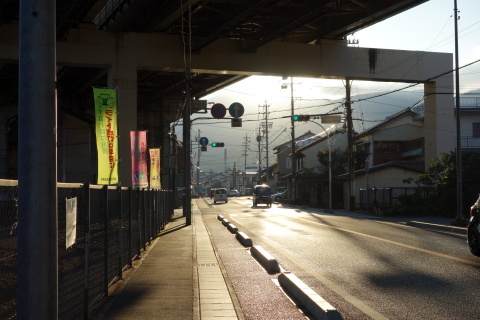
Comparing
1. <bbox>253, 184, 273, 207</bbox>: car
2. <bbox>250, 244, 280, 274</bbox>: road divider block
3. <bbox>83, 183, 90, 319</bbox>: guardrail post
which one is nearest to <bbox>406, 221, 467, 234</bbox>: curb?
<bbox>250, 244, 280, 274</bbox>: road divider block

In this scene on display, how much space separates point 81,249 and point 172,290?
240 cm

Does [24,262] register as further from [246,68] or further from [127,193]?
[246,68]

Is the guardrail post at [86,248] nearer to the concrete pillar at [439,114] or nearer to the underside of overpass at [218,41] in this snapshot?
the underside of overpass at [218,41]

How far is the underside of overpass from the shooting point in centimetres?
2352

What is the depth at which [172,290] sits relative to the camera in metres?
9.27

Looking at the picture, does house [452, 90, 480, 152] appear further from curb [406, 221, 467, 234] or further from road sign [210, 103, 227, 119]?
road sign [210, 103, 227, 119]

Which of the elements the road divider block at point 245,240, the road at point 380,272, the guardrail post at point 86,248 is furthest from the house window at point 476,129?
the guardrail post at point 86,248

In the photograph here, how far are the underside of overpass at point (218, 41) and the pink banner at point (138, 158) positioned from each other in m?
5.54

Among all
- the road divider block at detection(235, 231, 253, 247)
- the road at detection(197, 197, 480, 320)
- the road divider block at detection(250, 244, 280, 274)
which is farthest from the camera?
the road divider block at detection(235, 231, 253, 247)

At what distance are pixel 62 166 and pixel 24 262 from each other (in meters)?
43.5

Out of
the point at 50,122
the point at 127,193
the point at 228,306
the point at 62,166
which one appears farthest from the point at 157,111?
the point at 50,122

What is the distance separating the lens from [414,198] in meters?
34.4

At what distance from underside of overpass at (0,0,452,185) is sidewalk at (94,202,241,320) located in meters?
11.4

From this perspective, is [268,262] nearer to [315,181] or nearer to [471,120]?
[471,120]
